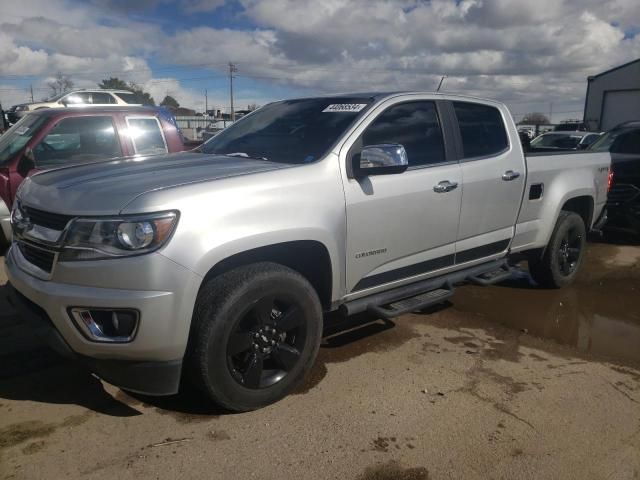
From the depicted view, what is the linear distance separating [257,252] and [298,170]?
55cm

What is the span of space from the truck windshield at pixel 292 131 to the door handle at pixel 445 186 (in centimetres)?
77

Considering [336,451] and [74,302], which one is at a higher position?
[74,302]

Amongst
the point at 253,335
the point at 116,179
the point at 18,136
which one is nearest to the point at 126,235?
the point at 116,179

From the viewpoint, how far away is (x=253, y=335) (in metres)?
3.07

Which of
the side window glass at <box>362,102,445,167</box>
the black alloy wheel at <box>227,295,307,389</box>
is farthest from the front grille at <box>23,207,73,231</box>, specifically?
the side window glass at <box>362,102,445,167</box>

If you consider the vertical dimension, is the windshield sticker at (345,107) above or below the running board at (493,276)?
above

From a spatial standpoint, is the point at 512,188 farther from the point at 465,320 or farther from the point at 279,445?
the point at 279,445

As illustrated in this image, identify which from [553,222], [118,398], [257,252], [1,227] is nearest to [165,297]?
[257,252]

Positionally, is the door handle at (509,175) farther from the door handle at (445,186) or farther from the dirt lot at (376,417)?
the dirt lot at (376,417)

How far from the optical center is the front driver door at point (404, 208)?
3481 mm

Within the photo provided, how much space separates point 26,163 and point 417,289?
4.67 meters

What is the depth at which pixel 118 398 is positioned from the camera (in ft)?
10.8

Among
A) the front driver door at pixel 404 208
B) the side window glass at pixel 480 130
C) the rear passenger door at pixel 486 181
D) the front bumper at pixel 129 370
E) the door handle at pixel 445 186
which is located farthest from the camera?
the side window glass at pixel 480 130

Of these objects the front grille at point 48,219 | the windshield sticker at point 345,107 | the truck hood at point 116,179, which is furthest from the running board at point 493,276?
the front grille at point 48,219
